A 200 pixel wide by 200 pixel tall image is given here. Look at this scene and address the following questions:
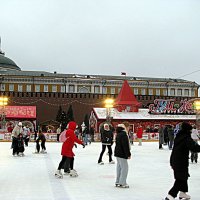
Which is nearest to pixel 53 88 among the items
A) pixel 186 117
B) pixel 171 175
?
pixel 186 117

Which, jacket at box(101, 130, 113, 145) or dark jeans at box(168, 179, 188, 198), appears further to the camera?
jacket at box(101, 130, 113, 145)

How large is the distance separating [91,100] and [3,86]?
52.9 ft

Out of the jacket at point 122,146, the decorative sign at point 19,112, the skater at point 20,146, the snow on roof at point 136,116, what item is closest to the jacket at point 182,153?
the jacket at point 122,146

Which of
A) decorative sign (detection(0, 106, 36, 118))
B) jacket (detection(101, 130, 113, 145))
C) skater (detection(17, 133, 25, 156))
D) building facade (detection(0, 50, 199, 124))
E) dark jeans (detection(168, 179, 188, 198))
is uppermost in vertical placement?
building facade (detection(0, 50, 199, 124))

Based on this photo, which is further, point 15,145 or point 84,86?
point 84,86

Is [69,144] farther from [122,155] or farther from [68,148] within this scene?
[122,155]

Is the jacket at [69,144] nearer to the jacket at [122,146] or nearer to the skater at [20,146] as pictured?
the jacket at [122,146]

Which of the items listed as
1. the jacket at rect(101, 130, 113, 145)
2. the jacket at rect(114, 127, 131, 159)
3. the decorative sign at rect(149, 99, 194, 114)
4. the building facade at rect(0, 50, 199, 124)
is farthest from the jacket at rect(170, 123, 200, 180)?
the building facade at rect(0, 50, 199, 124)

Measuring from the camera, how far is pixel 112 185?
25.6 feet

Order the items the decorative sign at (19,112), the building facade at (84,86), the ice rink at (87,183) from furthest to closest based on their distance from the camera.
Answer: the building facade at (84,86), the decorative sign at (19,112), the ice rink at (87,183)

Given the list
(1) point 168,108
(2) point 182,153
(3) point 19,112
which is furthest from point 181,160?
(3) point 19,112

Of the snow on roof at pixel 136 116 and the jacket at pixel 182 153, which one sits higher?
the snow on roof at pixel 136 116

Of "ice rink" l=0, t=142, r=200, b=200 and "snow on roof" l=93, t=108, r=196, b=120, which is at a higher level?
"snow on roof" l=93, t=108, r=196, b=120

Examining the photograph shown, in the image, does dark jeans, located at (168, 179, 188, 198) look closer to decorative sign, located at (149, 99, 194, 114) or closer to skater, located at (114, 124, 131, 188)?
skater, located at (114, 124, 131, 188)
